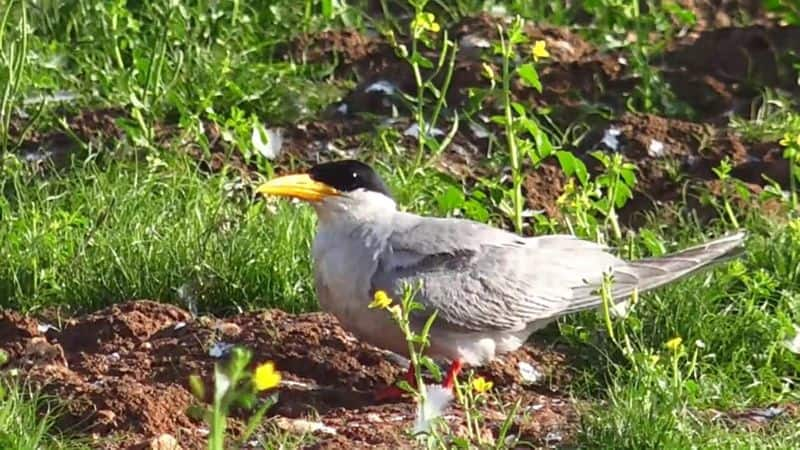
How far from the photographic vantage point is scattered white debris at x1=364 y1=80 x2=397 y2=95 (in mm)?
8828

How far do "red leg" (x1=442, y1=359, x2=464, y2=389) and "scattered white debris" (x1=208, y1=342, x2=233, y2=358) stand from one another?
734 millimetres

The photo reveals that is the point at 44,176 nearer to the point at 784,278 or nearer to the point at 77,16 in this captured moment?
the point at 77,16

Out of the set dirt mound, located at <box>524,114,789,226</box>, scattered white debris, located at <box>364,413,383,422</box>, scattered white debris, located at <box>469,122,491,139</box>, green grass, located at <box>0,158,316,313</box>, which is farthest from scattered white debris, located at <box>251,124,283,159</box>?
scattered white debris, located at <box>364,413,383,422</box>

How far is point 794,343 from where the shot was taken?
21.7 feet

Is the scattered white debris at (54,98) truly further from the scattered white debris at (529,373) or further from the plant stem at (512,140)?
the scattered white debris at (529,373)

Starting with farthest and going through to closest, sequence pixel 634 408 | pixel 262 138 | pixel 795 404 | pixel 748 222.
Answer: pixel 262 138
pixel 748 222
pixel 795 404
pixel 634 408

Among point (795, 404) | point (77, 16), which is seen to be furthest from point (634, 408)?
point (77, 16)

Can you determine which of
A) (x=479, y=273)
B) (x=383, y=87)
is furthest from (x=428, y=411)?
(x=383, y=87)

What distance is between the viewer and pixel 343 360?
21.5 feet

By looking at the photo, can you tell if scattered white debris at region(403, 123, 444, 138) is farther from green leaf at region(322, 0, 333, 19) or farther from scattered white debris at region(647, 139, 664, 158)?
green leaf at region(322, 0, 333, 19)

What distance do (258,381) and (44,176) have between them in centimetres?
423

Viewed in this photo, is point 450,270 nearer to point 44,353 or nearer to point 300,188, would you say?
point 300,188

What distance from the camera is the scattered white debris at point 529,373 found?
655 centimetres

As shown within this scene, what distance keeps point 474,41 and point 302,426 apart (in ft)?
11.9
